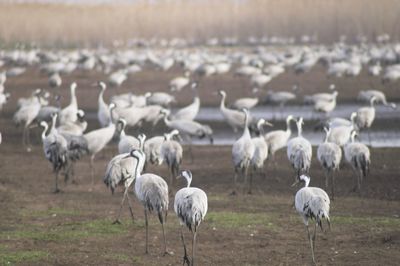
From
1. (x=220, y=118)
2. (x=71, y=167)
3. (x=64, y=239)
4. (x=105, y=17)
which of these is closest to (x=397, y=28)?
(x=105, y=17)

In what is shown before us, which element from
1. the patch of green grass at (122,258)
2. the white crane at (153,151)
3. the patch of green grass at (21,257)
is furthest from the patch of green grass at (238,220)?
the white crane at (153,151)

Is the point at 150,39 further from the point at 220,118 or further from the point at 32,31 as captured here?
the point at 220,118

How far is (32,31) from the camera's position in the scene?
263ft

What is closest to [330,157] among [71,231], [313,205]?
[313,205]

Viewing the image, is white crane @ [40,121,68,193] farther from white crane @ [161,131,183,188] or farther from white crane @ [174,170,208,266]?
white crane @ [174,170,208,266]

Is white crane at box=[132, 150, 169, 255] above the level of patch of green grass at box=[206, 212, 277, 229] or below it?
above

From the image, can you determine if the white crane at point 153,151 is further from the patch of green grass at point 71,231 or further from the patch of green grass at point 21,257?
the patch of green grass at point 21,257

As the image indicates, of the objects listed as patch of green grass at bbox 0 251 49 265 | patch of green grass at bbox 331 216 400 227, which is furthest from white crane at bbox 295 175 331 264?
patch of green grass at bbox 0 251 49 265

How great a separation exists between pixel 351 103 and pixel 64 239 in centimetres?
2119

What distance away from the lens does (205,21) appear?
88812mm

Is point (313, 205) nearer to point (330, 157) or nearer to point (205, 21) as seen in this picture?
point (330, 157)

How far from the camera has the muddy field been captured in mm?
11359

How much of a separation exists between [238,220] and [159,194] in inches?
94.3

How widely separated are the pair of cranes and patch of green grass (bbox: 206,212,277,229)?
4.72ft
